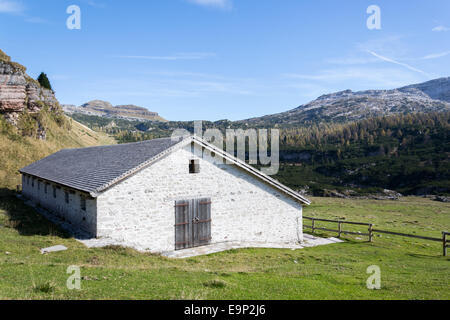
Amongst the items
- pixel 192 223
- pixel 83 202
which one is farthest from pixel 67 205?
pixel 192 223

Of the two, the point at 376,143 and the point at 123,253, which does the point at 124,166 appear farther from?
the point at 376,143

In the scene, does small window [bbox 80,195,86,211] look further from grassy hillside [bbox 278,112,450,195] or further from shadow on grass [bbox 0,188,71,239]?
grassy hillside [bbox 278,112,450,195]

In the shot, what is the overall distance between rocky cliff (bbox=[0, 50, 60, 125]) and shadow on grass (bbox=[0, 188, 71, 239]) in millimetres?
32120

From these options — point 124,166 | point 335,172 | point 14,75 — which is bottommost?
point 335,172

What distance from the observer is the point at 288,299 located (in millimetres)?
8195

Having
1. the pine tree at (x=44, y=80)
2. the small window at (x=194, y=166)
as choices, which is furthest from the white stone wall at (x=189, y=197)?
the pine tree at (x=44, y=80)

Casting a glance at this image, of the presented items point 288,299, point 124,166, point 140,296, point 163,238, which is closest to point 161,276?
point 140,296

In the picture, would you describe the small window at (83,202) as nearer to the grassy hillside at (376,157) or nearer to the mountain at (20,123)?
the mountain at (20,123)

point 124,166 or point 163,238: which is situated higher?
point 124,166

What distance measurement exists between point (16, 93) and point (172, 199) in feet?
156

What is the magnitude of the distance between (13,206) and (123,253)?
1570cm

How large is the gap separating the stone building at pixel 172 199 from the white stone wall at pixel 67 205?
0.18 ft

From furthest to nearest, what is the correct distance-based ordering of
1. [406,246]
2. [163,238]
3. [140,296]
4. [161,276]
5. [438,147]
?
1. [438,147]
2. [406,246]
3. [163,238]
4. [161,276]
5. [140,296]

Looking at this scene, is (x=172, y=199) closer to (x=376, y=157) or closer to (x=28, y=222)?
(x=28, y=222)
